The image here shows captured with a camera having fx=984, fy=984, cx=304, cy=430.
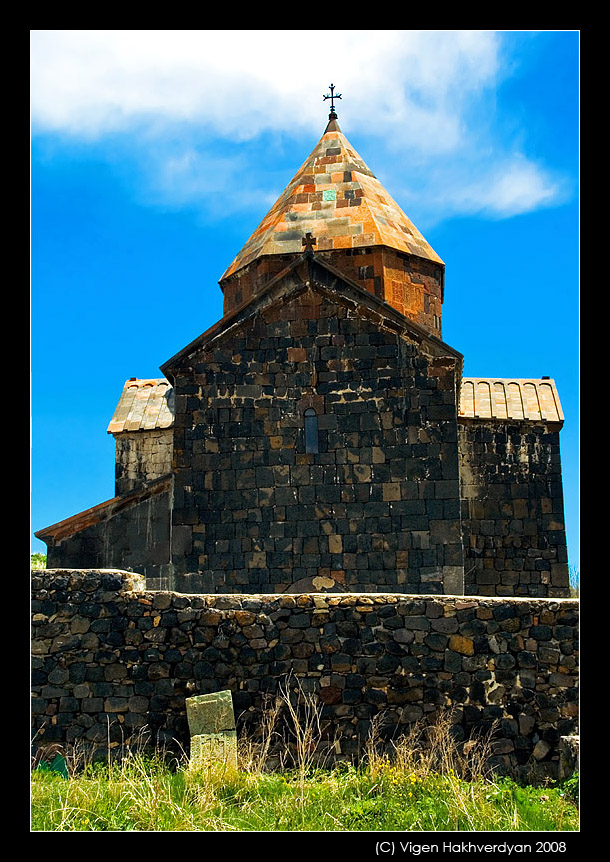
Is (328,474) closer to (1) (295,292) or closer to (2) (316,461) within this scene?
(2) (316,461)

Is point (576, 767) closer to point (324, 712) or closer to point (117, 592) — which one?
point (324, 712)

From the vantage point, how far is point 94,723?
6020mm

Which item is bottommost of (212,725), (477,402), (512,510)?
(212,725)

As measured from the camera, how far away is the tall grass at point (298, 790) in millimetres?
4809

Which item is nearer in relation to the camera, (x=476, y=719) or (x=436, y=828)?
(x=436, y=828)

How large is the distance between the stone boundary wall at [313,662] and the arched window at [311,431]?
3.35m

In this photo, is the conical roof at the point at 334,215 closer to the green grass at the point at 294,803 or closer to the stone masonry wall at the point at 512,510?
Result: the stone masonry wall at the point at 512,510

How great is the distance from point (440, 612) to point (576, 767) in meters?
1.16

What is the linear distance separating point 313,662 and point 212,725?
707 mm

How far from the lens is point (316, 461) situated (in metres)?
9.29

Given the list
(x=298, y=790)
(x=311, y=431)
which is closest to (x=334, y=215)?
(x=311, y=431)

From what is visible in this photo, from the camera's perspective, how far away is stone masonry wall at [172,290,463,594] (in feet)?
29.4

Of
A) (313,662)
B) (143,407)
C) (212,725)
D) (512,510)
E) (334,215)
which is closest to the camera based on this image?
(212,725)
